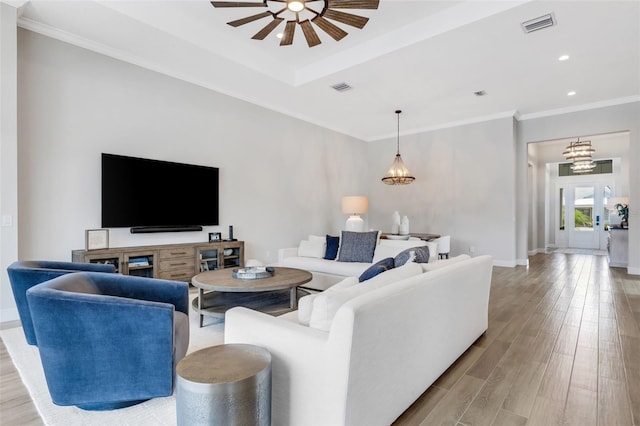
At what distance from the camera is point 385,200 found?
8570 mm

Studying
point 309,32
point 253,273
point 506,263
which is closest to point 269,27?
point 309,32

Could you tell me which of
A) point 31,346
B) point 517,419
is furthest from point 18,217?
point 517,419

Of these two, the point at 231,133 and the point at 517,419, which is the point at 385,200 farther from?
the point at 517,419

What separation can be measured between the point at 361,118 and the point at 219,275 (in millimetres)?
4884

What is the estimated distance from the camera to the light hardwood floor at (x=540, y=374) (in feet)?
6.05

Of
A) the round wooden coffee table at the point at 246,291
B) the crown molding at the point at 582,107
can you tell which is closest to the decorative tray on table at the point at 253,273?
the round wooden coffee table at the point at 246,291

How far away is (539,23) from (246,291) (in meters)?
4.04

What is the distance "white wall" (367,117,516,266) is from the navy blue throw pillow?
3497 mm

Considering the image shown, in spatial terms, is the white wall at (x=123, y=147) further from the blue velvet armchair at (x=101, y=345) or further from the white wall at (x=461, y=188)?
the white wall at (x=461, y=188)

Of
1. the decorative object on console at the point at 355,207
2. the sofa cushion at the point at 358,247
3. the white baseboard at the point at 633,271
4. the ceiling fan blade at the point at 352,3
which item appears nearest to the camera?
the ceiling fan blade at the point at 352,3

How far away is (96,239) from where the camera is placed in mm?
3945

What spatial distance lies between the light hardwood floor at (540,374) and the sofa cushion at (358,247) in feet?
5.48

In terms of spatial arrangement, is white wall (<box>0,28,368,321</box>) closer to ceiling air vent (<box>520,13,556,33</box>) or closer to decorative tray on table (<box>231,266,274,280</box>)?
decorative tray on table (<box>231,266,274,280</box>)

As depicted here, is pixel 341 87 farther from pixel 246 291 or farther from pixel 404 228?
pixel 246 291
